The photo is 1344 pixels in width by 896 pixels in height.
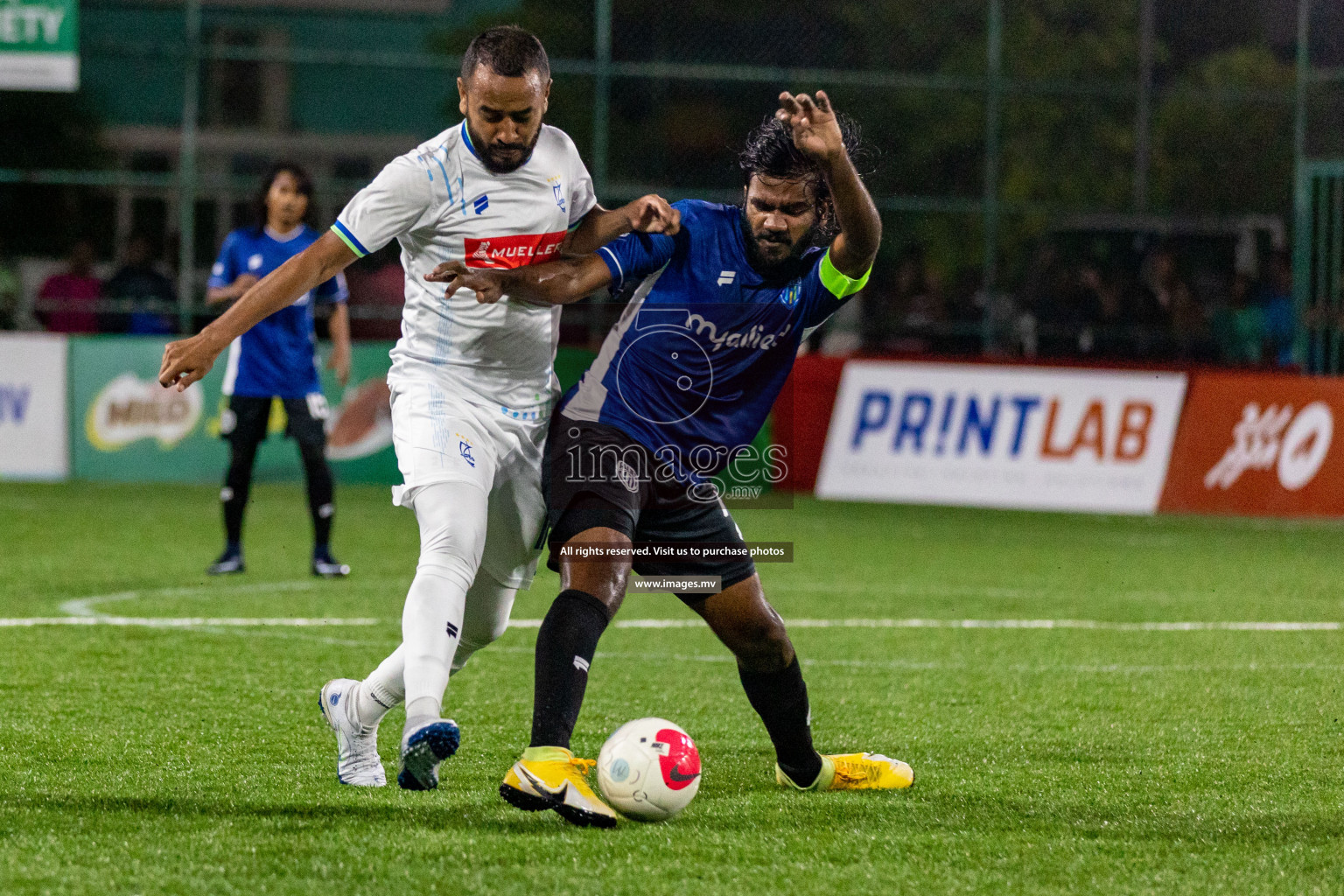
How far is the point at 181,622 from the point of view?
8172 millimetres

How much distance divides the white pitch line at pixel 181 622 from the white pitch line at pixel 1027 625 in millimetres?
871

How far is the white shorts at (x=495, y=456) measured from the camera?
4836mm

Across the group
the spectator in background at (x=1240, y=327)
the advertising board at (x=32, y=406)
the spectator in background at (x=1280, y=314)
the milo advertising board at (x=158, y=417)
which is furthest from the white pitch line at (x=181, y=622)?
the spectator in background at (x=1280, y=314)

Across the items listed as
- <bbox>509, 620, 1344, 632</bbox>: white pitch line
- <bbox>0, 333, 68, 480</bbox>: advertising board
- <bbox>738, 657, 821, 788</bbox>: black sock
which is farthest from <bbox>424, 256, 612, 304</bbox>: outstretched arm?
<bbox>0, 333, 68, 480</bbox>: advertising board

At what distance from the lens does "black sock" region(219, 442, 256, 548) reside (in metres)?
9.70

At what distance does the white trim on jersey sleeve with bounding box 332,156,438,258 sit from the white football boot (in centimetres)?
121

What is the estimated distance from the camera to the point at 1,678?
6641 mm

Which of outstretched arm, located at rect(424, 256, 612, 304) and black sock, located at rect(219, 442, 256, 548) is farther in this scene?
black sock, located at rect(219, 442, 256, 548)

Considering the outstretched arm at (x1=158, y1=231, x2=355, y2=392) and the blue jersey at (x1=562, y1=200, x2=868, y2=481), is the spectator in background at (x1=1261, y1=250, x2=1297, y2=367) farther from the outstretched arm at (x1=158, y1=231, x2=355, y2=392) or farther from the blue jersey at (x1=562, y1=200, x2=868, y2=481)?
the outstretched arm at (x1=158, y1=231, x2=355, y2=392)

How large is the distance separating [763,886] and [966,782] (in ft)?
4.50

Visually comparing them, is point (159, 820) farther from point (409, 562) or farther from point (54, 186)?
point (54, 186)

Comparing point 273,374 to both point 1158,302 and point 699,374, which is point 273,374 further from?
point 1158,302

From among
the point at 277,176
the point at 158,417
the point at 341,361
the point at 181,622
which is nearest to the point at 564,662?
the point at 181,622

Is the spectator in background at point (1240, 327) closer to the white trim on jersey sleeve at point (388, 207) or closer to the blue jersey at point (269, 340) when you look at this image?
the blue jersey at point (269, 340)
